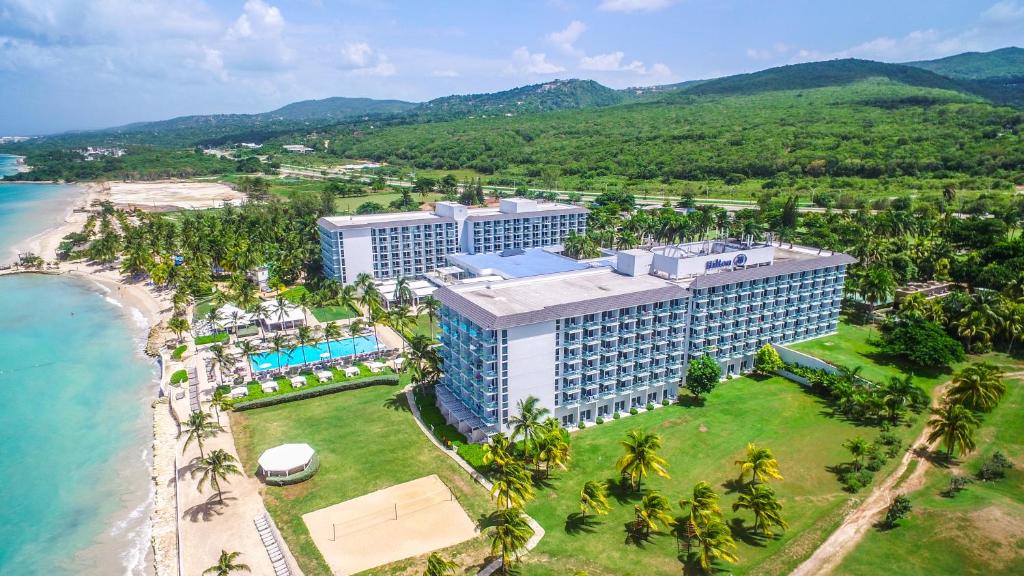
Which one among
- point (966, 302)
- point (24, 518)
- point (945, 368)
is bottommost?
point (24, 518)

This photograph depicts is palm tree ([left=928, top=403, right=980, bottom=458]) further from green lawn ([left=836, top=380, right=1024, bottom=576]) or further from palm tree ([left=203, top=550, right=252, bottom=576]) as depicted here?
palm tree ([left=203, top=550, right=252, bottom=576])

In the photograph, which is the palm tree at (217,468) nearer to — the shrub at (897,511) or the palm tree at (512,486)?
the palm tree at (512,486)

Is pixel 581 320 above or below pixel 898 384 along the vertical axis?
above

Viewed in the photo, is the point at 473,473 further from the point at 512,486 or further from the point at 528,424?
the point at 512,486

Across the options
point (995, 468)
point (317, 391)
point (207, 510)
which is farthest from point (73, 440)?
point (995, 468)

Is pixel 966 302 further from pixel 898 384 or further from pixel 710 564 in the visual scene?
pixel 710 564

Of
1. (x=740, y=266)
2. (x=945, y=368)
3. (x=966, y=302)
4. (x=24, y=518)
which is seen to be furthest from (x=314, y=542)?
(x=966, y=302)

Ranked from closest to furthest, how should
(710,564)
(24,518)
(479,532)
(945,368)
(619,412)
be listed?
(710,564) → (479,532) → (24,518) → (619,412) → (945,368)
